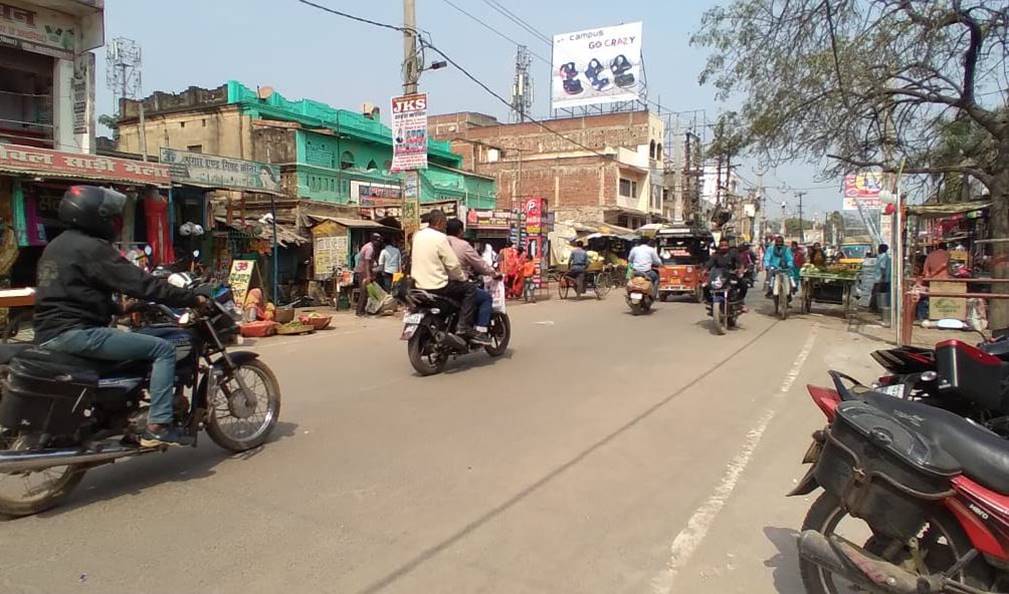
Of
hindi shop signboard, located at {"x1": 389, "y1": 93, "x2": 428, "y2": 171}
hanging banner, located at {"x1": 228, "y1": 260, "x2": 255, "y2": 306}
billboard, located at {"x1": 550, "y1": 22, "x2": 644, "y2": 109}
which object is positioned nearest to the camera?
hanging banner, located at {"x1": 228, "y1": 260, "x2": 255, "y2": 306}

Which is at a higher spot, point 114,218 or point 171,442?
point 114,218

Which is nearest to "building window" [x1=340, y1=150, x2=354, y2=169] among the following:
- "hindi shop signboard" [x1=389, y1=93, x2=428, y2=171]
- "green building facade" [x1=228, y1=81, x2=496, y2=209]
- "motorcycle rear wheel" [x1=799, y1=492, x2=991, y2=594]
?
"green building facade" [x1=228, y1=81, x2=496, y2=209]

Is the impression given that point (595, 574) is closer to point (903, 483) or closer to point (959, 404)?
point (903, 483)

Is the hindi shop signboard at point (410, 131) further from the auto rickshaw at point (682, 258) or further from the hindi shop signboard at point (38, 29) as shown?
the auto rickshaw at point (682, 258)

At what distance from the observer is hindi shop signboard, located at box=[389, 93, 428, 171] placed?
14.8 m

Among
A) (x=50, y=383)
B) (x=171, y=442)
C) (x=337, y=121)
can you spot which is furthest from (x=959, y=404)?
(x=337, y=121)

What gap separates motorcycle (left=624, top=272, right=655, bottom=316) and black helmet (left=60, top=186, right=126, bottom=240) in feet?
40.2

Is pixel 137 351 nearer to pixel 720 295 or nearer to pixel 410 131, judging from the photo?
pixel 720 295

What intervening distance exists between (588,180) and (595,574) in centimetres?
4239

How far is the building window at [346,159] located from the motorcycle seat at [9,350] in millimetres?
21167

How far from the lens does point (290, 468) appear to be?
481cm

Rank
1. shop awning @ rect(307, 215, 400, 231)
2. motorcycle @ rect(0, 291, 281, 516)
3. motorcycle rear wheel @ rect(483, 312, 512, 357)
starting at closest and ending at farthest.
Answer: motorcycle @ rect(0, 291, 281, 516)
motorcycle rear wheel @ rect(483, 312, 512, 357)
shop awning @ rect(307, 215, 400, 231)

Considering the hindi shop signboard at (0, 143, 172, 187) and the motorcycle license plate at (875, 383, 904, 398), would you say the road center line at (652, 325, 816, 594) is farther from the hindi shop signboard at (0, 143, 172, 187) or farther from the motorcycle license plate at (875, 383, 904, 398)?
the hindi shop signboard at (0, 143, 172, 187)

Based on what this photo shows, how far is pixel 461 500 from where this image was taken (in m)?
4.25
